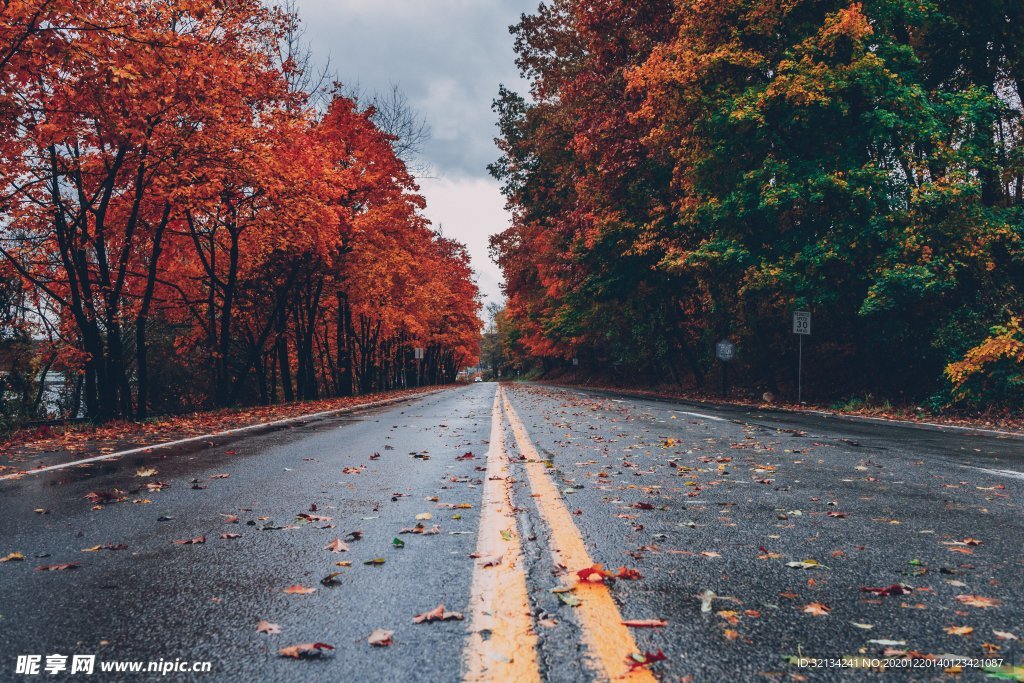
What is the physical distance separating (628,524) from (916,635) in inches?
70.1

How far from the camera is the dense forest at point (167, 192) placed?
36.3ft

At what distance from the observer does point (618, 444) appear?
7.99 m

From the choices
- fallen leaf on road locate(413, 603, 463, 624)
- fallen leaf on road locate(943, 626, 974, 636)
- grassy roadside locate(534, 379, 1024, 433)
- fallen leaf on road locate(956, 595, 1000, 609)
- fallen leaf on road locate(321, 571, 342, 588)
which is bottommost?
grassy roadside locate(534, 379, 1024, 433)

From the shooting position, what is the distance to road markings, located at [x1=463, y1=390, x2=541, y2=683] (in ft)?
6.38

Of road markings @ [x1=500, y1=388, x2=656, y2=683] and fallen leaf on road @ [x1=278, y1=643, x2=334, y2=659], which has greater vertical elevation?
road markings @ [x1=500, y1=388, x2=656, y2=683]

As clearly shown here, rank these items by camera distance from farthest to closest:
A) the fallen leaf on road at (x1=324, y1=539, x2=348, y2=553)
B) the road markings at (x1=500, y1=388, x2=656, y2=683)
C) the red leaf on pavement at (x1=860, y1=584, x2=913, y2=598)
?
the fallen leaf on road at (x1=324, y1=539, x2=348, y2=553), the red leaf on pavement at (x1=860, y1=584, x2=913, y2=598), the road markings at (x1=500, y1=388, x2=656, y2=683)

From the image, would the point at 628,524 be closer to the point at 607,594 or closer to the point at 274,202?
the point at 607,594

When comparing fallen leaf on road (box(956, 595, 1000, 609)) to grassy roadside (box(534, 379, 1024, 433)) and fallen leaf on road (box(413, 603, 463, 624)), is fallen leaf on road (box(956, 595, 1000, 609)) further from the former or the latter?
grassy roadside (box(534, 379, 1024, 433))

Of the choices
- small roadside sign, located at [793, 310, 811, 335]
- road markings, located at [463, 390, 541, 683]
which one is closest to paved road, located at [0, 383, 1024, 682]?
road markings, located at [463, 390, 541, 683]

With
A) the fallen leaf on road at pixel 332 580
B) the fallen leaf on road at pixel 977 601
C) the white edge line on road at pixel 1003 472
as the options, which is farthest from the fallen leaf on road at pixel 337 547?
the white edge line on road at pixel 1003 472

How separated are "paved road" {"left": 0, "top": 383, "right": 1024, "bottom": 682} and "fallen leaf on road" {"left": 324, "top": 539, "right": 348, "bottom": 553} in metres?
0.08

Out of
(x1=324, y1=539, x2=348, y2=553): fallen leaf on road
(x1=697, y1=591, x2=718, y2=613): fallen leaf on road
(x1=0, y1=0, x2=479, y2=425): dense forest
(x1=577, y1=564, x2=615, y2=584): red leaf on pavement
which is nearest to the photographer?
(x1=697, y1=591, x2=718, y2=613): fallen leaf on road

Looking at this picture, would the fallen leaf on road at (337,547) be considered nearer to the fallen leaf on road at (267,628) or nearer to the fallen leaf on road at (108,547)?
the fallen leaf on road at (267,628)

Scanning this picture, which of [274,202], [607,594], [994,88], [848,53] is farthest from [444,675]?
[994,88]
